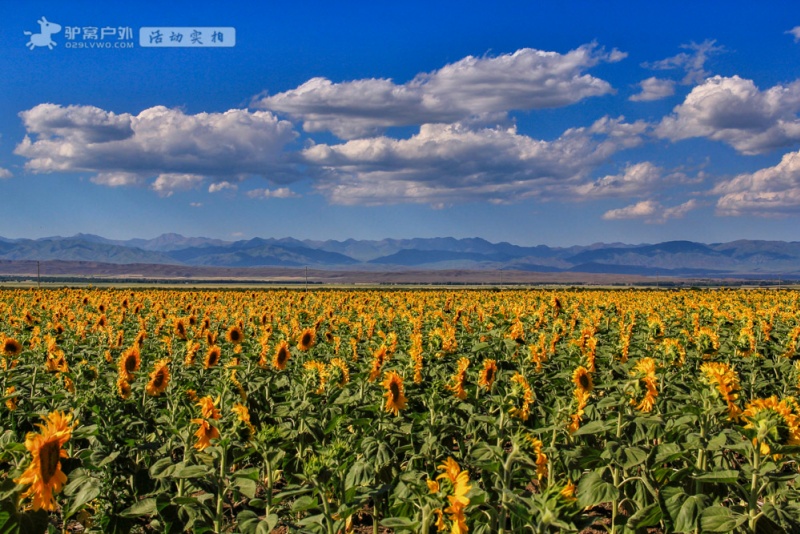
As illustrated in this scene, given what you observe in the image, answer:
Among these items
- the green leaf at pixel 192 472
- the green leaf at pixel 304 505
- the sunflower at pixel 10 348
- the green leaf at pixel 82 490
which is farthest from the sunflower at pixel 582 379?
the sunflower at pixel 10 348

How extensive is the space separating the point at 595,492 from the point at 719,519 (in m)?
0.92

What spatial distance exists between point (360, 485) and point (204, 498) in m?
1.54

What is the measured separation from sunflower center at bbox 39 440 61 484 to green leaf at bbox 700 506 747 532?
14.9 feet

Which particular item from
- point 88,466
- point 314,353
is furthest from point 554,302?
point 88,466

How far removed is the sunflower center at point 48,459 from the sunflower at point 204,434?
2.39 meters

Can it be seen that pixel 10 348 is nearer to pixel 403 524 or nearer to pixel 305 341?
pixel 305 341

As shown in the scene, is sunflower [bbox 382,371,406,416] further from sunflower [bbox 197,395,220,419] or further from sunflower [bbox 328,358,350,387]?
sunflower [bbox 197,395,220,419]

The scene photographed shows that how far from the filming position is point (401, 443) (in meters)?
8.68

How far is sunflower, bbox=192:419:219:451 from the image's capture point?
6.34m

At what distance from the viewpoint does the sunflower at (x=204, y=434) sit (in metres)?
6.34

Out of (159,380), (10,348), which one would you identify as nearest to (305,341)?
(159,380)

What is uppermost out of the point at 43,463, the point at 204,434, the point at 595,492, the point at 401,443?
the point at 43,463

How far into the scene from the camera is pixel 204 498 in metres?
6.14

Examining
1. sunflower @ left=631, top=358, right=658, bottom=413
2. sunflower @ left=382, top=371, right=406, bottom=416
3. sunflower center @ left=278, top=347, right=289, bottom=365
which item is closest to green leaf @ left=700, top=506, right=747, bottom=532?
sunflower @ left=631, top=358, right=658, bottom=413
